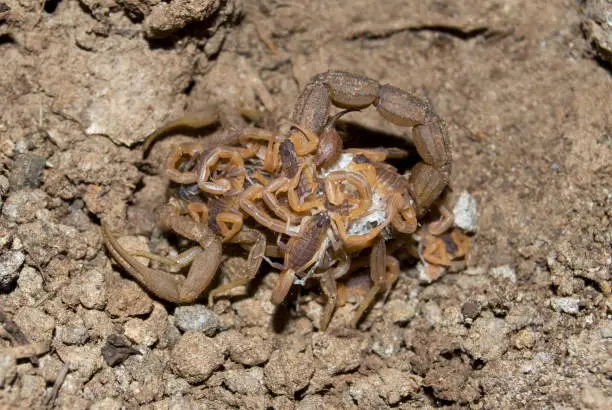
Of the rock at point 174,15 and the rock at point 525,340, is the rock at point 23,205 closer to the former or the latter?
the rock at point 174,15

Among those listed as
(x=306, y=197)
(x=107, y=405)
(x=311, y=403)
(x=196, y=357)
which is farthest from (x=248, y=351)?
(x=306, y=197)

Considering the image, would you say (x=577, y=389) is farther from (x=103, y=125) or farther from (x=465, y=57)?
(x=103, y=125)

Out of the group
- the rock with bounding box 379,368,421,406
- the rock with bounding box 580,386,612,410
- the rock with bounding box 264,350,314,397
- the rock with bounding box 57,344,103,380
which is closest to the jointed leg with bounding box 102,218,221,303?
the rock with bounding box 57,344,103,380

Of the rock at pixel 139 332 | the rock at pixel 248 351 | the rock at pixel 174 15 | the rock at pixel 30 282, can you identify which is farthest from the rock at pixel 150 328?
the rock at pixel 174 15

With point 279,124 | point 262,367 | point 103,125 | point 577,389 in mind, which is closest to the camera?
point 577,389

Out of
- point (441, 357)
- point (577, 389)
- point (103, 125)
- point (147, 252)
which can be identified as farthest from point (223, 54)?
point (577, 389)

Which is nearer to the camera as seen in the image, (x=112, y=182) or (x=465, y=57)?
(x=112, y=182)

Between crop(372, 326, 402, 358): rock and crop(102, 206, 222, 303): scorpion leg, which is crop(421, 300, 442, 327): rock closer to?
crop(372, 326, 402, 358): rock
